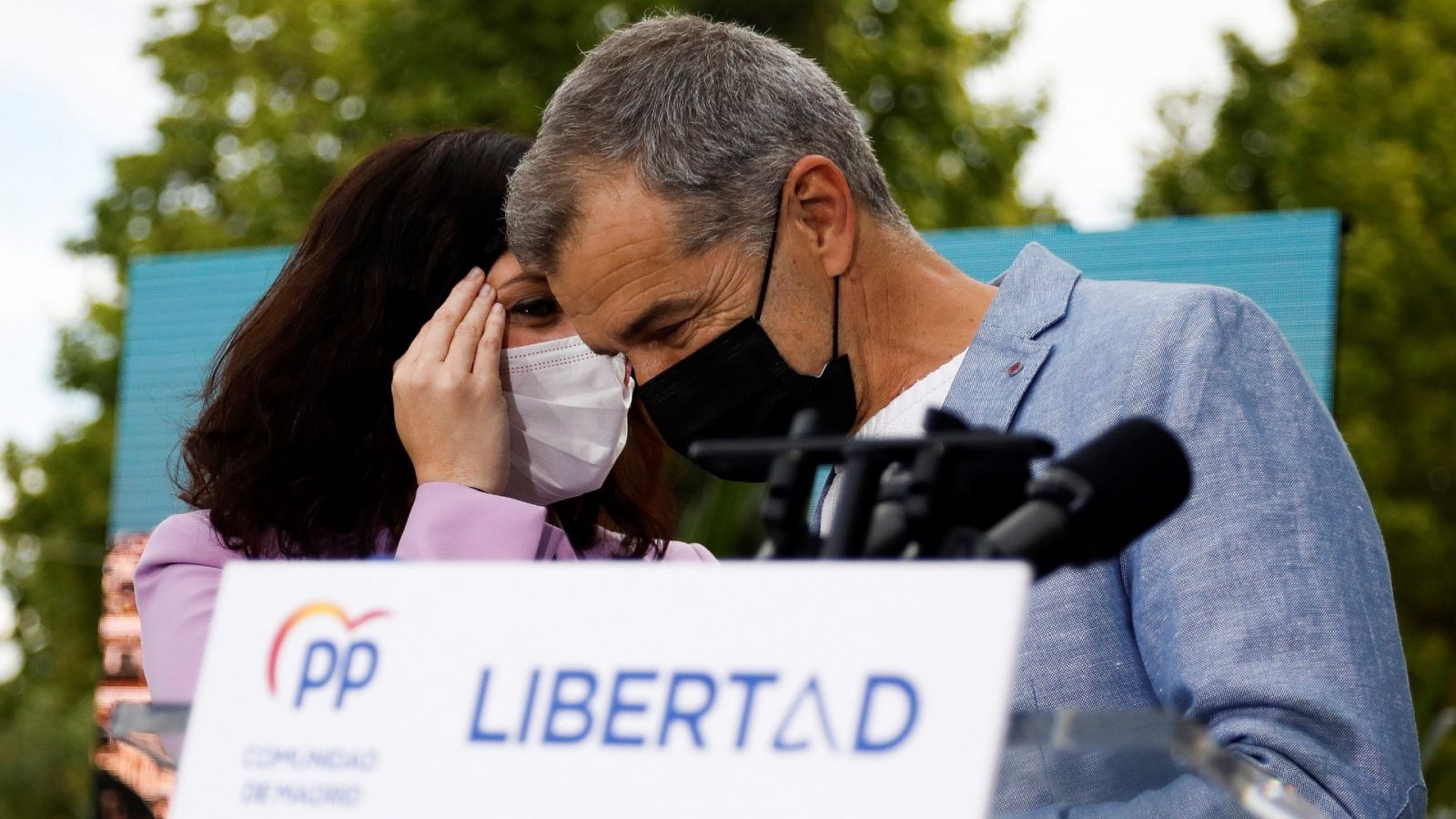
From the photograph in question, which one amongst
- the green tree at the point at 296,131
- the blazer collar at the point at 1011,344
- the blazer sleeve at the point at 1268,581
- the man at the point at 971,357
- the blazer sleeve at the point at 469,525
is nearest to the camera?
the blazer sleeve at the point at 1268,581

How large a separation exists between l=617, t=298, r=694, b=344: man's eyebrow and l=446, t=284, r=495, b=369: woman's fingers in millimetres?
561

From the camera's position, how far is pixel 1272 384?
2004 mm

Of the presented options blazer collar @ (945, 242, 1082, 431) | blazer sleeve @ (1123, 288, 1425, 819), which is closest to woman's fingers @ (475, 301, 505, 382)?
blazer collar @ (945, 242, 1082, 431)

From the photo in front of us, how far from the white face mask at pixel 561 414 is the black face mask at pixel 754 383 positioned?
587mm

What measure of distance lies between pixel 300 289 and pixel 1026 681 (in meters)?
1.64

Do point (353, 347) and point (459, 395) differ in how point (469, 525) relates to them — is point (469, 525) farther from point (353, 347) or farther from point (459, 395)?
point (353, 347)

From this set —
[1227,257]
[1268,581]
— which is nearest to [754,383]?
[1268,581]

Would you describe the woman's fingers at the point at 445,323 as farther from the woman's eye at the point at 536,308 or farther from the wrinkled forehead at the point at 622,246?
the wrinkled forehead at the point at 622,246

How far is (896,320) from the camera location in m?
2.46

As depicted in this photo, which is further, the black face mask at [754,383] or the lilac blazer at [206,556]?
the lilac blazer at [206,556]

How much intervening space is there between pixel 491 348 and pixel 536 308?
0.14m

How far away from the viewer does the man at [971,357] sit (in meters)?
1.78

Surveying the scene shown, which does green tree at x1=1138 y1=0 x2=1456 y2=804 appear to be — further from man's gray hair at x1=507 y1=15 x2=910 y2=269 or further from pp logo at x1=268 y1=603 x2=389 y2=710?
pp logo at x1=268 y1=603 x2=389 y2=710

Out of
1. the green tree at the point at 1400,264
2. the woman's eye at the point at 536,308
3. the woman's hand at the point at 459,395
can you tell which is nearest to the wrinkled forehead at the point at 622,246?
the woman's hand at the point at 459,395
